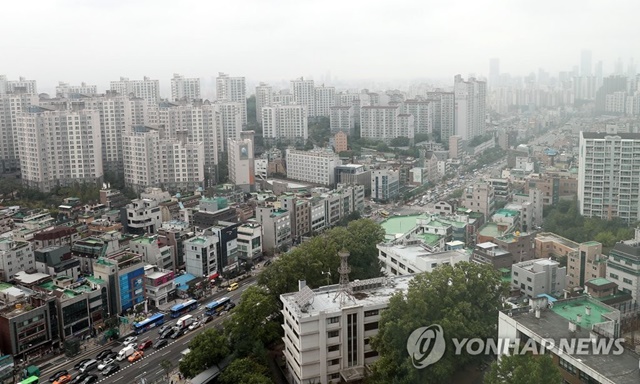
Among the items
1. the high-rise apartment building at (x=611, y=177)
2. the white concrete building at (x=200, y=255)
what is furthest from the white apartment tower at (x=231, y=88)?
the white concrete building at (x=200, y=255)

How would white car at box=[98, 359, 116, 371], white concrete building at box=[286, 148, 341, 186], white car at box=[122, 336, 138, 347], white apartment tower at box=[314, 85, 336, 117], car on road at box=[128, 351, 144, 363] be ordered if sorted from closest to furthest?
white car at box=[98, 359, 116, 371]
car on road at box=[128, 351, 144, 363]
white car at box=[122, 336, 138, 347]
white concrete building at box=[286, 148, 341, 186]
white apartment tower at box=[314, 85, 336, 117]

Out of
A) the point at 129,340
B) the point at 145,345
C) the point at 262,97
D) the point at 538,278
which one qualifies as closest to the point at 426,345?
the point at 538,278

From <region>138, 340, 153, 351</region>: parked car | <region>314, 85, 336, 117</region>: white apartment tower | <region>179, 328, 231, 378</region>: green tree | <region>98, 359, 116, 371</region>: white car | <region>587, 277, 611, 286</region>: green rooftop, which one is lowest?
<region>98, 359, 116, 371</region>: white car

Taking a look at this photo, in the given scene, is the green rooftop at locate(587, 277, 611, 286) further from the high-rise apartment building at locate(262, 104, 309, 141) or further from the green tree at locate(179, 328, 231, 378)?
the high-rise apartment building at locate(262, 104, 309, 141)

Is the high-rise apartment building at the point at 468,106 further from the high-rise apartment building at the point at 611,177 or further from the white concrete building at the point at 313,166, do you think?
the high-rise apartment building at the point at 611,177

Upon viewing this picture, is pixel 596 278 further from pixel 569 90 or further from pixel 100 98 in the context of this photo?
pixel 569 90

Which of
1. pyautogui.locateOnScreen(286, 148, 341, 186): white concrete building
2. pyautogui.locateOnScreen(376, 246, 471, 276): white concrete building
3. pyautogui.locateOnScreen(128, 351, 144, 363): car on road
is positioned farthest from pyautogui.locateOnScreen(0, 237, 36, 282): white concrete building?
pyautogui.locateOnScreen(286, 148, 341, 186): white concrete building

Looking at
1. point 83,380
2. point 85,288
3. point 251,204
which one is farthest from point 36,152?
point 83,380

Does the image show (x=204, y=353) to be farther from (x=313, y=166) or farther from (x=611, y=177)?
(x=313, y=166)
